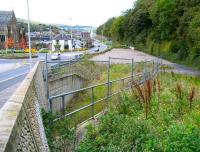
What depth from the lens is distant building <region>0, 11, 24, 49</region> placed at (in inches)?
3693

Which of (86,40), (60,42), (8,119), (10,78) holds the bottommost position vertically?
(86,40)

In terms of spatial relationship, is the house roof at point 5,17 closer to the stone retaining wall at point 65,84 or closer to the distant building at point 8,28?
the distant building at point 8,28

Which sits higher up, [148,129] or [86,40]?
[148,129]

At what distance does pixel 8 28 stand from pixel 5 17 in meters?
3.63

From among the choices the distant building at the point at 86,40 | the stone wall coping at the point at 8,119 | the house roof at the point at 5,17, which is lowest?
the distant building at the point at 86,40

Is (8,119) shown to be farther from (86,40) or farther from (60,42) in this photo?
(86,40)

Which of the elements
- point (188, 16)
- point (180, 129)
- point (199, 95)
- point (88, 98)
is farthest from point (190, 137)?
point (188, 16)

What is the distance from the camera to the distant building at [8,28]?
93812mm

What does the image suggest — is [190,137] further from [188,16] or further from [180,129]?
[188,16]

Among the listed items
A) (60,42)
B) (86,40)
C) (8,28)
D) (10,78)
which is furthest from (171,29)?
(86,40)

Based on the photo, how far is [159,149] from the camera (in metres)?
8.38

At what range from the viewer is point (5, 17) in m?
98.6

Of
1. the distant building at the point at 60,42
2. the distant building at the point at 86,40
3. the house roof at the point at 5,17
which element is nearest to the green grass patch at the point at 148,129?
the house roof at the point at 5,17

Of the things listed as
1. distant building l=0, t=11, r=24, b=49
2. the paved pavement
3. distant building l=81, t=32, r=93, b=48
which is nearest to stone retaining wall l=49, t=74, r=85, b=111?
the paved pavement
